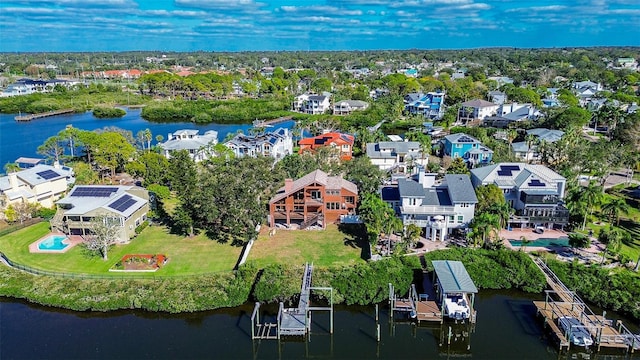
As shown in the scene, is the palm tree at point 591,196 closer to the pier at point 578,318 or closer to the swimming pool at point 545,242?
the swimming pool at point 545,242

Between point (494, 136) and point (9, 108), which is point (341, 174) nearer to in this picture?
point (494, 136)

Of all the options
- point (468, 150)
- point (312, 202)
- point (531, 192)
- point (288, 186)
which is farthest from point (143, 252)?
point (468, 150)

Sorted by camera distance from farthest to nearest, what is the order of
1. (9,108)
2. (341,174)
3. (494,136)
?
(9,108)
(494,136)
(341,174)

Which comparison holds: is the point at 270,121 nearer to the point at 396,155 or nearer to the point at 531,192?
the point at 396,155

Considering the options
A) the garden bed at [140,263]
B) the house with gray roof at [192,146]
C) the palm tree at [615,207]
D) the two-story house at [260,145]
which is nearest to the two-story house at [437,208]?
the palm tree at [615,207]

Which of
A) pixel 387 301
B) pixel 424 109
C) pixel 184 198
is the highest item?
pixel 424 109

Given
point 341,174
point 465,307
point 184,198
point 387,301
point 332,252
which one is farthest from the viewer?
point 341,174

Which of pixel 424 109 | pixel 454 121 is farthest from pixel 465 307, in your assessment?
pixel 424 109
